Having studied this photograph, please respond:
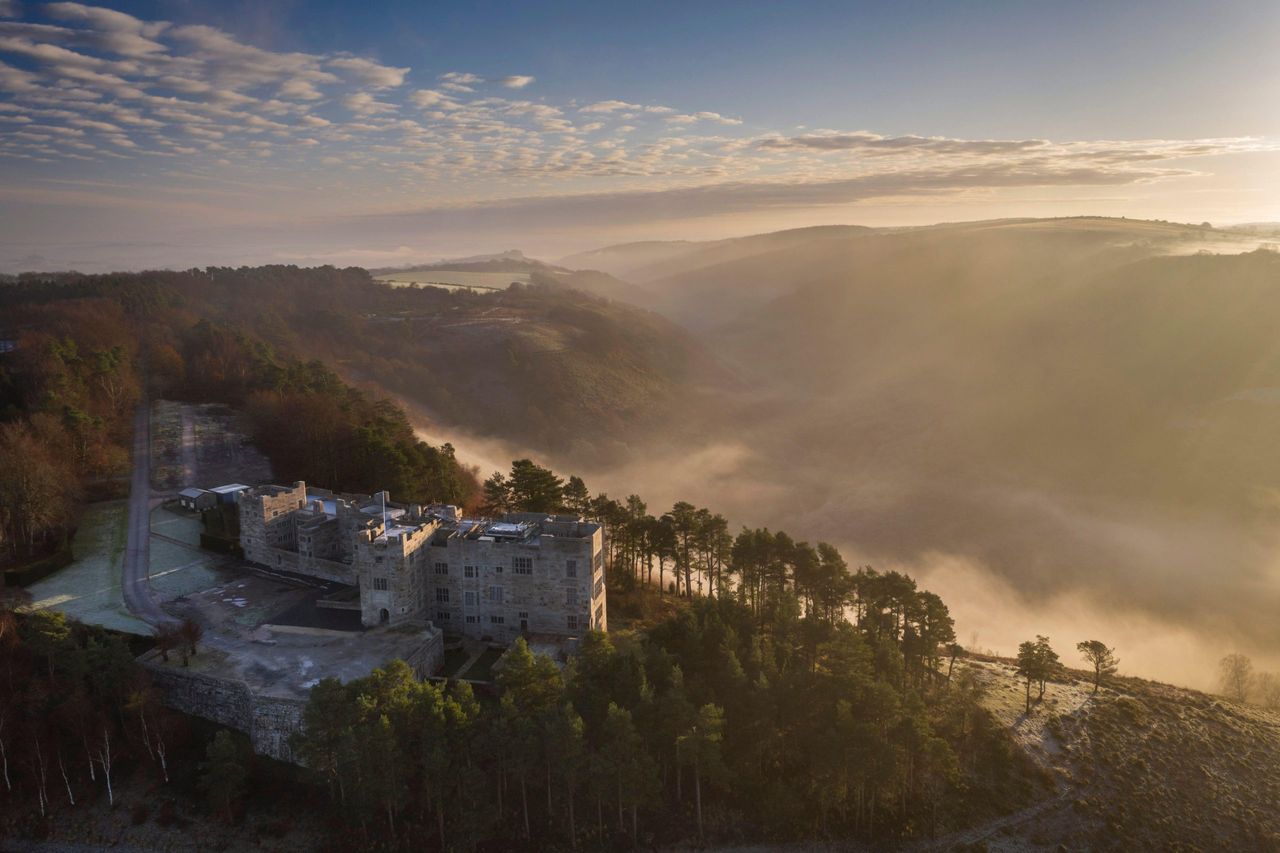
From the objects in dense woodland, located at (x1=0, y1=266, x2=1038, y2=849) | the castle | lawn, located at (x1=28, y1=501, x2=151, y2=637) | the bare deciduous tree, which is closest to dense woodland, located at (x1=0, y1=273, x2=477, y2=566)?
lawn, located at (x1=28, y1=501, x2=151, y2=637)

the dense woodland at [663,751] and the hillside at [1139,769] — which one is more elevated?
the dense woodland at [663,751]

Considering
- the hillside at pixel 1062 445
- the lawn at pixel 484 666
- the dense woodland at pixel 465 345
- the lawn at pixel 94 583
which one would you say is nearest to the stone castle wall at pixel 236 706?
the lawn at pixel 94 583

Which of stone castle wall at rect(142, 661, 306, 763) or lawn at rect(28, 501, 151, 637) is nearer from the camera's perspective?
stone castle wall at rect(142, 661, 306, 763)

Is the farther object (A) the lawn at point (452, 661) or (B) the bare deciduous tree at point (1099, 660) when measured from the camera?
(B) the bare deciduous tree at point (1099, 660)

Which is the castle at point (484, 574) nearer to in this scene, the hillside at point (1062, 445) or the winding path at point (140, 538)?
the winding path at point (140, 538)

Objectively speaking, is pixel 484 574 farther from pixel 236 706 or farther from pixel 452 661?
pixel 236 706

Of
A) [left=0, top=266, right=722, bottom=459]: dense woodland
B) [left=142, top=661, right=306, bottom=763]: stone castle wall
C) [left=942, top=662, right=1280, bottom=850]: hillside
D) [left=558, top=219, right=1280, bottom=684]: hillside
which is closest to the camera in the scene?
[left=942, top=662, right=1280, bottom=850]: hillside

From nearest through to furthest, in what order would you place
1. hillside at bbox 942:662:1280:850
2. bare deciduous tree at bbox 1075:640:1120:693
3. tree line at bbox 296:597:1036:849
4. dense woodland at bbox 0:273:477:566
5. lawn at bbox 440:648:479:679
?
tree line at bbox 296:597:1036:849 < hillside at bbox 942:662:1280:850 < lawn at bbox 440:648:479:679 < bare deciduous tree at bbox 1075:640:1120:693 < dense woodland at bbox 0:273:477:566

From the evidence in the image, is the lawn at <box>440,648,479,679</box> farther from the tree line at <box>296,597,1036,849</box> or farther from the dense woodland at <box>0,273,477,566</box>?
the dense woodland at <box>0,273,477,566</box>

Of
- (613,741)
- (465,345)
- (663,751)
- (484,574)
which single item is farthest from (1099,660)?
(465,345)
